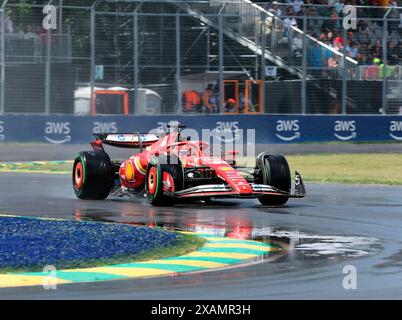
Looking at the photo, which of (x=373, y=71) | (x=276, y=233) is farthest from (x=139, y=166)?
(x=373, y=71)

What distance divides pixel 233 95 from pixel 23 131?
6.81 metres

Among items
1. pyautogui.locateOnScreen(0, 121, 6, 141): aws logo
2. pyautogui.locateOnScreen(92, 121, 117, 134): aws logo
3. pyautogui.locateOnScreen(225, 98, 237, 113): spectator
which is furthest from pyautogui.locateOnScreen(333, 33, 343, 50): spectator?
pyautogui.locateOnScreen(0, 121, 6, 141): aws logo

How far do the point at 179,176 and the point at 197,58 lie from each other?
16629 millimetres

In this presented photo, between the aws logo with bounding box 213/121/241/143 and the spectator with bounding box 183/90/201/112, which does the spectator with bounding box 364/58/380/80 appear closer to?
the aws logo with bounding box 213/121/241/143

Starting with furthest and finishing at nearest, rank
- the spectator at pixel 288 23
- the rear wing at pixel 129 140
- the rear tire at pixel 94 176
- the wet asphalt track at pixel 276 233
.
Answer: the spectator at pixel 288 23
the rear wing at pixel 129 140
the rear tire at pixel 94 176
the wet asphalt track at pixel 276 233

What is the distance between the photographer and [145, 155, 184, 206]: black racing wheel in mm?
16734

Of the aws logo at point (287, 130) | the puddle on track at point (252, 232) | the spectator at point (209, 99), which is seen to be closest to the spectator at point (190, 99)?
the spectator at point (209, 99)

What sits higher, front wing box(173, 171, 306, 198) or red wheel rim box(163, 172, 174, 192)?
red wheel rim box(163, 172, 174, 192)

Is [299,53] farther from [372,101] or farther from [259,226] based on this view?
[259,226]

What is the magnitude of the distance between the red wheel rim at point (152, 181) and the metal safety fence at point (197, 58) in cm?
1419

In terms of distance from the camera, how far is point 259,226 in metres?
14.4

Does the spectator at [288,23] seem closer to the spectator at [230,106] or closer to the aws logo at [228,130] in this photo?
the spectator at [230,106]

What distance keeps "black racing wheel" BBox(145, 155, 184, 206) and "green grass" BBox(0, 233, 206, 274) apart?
3.62 m

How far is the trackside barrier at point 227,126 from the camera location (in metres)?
31.1
